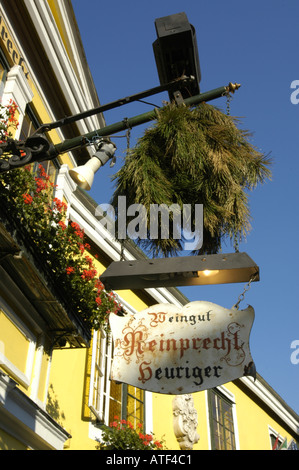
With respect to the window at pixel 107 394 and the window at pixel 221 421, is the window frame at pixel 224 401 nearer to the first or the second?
the window at pixel 221 421

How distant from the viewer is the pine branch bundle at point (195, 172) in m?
4.64

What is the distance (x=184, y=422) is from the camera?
399 inches

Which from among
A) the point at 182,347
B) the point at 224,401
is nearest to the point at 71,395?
the point at 182,347

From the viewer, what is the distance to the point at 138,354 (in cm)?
397

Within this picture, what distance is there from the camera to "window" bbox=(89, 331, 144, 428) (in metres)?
7.57

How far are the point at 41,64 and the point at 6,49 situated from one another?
51.5 inches

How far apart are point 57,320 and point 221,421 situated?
7.55 meters

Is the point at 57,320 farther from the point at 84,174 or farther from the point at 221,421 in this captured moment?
the point at 221,421

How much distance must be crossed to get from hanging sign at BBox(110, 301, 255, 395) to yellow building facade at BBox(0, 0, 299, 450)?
0.71 metres

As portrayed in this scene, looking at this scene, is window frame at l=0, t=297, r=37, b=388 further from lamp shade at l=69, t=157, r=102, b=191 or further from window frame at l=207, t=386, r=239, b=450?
window frame at l=207, t=386, r=239, b=450

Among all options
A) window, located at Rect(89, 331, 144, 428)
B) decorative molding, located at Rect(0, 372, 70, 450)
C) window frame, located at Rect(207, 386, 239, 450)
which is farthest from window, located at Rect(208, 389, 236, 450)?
decorative molding, located at Rect(0, 372, 70, 450)

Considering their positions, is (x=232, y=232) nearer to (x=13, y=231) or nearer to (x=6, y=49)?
(x=13, y=231)

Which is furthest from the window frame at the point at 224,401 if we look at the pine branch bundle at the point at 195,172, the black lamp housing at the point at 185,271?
the black lamp housing at the point at 185,271

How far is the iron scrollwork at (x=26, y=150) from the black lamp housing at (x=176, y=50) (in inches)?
73.1
